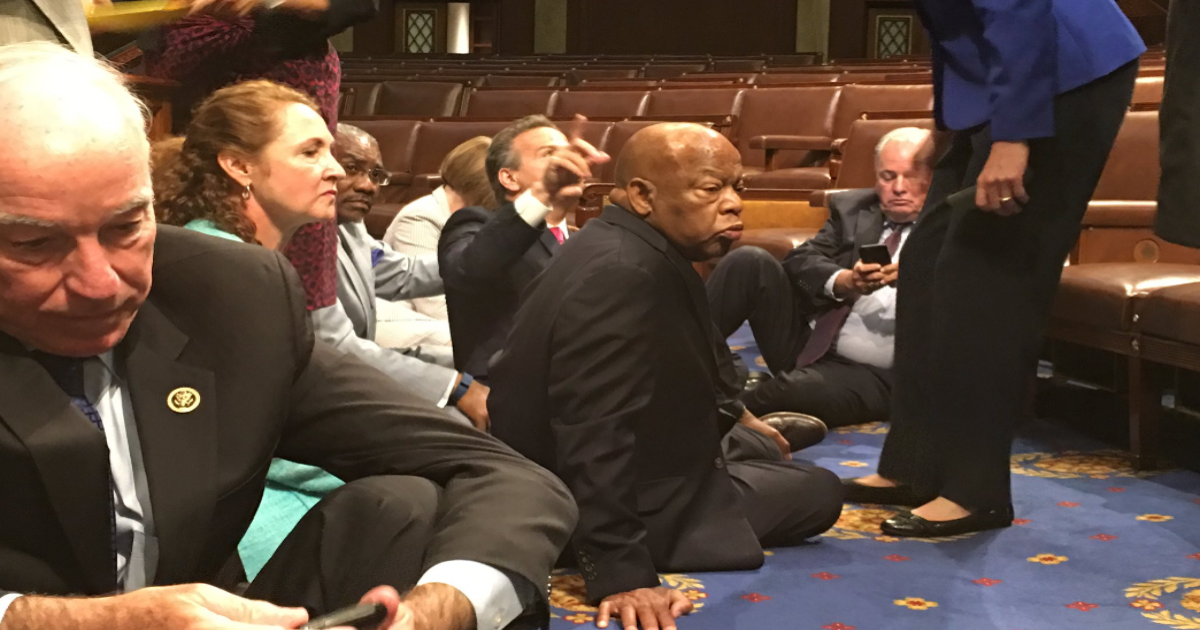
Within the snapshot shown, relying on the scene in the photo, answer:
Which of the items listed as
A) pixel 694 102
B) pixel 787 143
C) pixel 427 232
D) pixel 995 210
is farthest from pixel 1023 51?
pixel 694 102

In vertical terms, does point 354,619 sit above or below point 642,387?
above

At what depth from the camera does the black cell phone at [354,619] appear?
34.7 inches

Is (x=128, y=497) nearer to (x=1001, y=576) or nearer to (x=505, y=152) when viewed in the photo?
(x=1001, y=576)

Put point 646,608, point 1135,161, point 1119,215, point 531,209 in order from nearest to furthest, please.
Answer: point 646,608 < point 531,209 < point 1119,215 < point 1135,161

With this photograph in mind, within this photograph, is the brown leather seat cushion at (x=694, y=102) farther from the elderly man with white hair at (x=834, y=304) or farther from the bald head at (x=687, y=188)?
the bald head at (x=687, y=188)

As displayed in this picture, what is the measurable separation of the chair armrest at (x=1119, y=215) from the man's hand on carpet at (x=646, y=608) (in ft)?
5.78

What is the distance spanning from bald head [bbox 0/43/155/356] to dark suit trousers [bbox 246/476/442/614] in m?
0.26

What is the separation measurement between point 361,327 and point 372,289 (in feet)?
0.35

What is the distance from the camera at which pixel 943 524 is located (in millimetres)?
2211

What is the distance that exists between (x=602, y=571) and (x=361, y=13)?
2.97 ft


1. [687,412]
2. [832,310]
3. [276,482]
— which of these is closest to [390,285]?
[832,310]

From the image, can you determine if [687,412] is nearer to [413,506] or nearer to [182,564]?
[413,506]

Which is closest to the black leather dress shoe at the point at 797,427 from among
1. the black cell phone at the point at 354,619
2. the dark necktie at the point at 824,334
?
the dark necktie at the point at 824,334

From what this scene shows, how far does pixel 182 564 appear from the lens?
1009 mm
